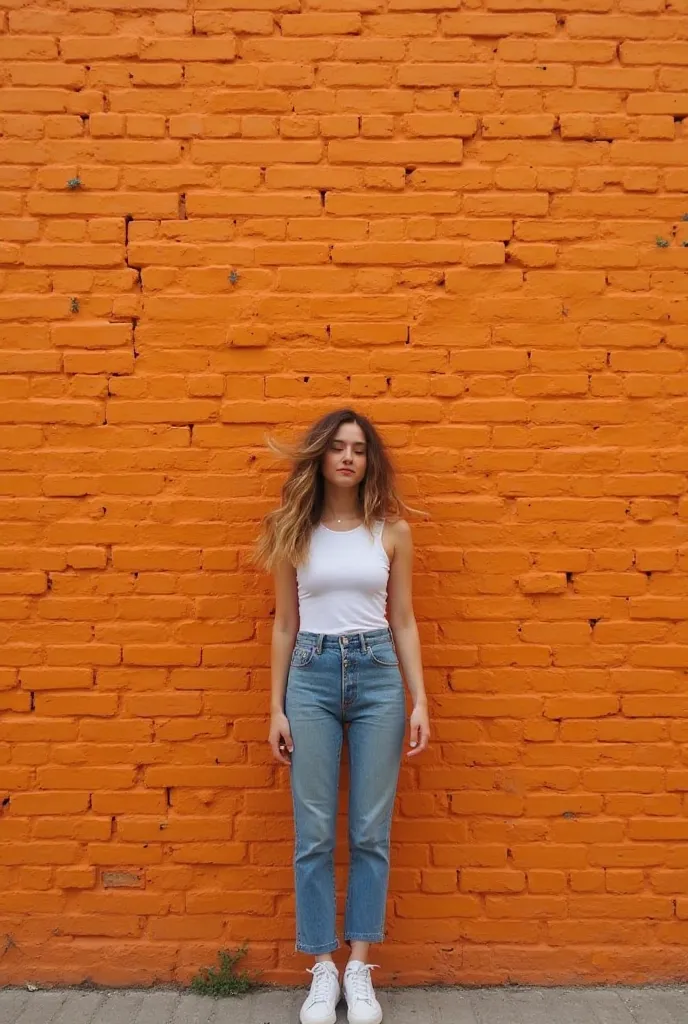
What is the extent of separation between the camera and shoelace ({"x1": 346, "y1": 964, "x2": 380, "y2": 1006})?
10.6 ft

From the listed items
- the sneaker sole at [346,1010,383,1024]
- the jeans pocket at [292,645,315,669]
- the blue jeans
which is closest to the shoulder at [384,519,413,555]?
the blue jeans

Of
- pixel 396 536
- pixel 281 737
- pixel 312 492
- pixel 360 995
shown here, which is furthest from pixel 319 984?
pixel 312 492

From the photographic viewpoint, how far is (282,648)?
339 centimetres

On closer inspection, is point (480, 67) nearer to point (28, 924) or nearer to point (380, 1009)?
point (380, 1009)

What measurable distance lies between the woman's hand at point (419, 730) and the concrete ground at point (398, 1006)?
945 mm

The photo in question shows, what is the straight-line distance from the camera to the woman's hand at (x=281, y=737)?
333cm

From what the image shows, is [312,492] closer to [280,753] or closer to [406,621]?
[406,621]

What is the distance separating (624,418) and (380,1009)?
2.31 metres

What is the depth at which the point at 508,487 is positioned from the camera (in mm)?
3596

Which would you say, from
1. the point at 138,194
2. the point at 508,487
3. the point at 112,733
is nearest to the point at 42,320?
the point at 138,194

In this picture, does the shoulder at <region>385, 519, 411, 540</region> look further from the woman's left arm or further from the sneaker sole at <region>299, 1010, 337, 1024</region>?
the sneaker sole at <region>299, 1010, 337, 1024</region>

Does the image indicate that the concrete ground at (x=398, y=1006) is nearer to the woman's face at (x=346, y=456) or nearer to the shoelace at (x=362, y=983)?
the shoelace at (x=362, y=983)

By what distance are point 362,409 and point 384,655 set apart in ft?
3.08

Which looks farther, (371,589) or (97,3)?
(97,3)
